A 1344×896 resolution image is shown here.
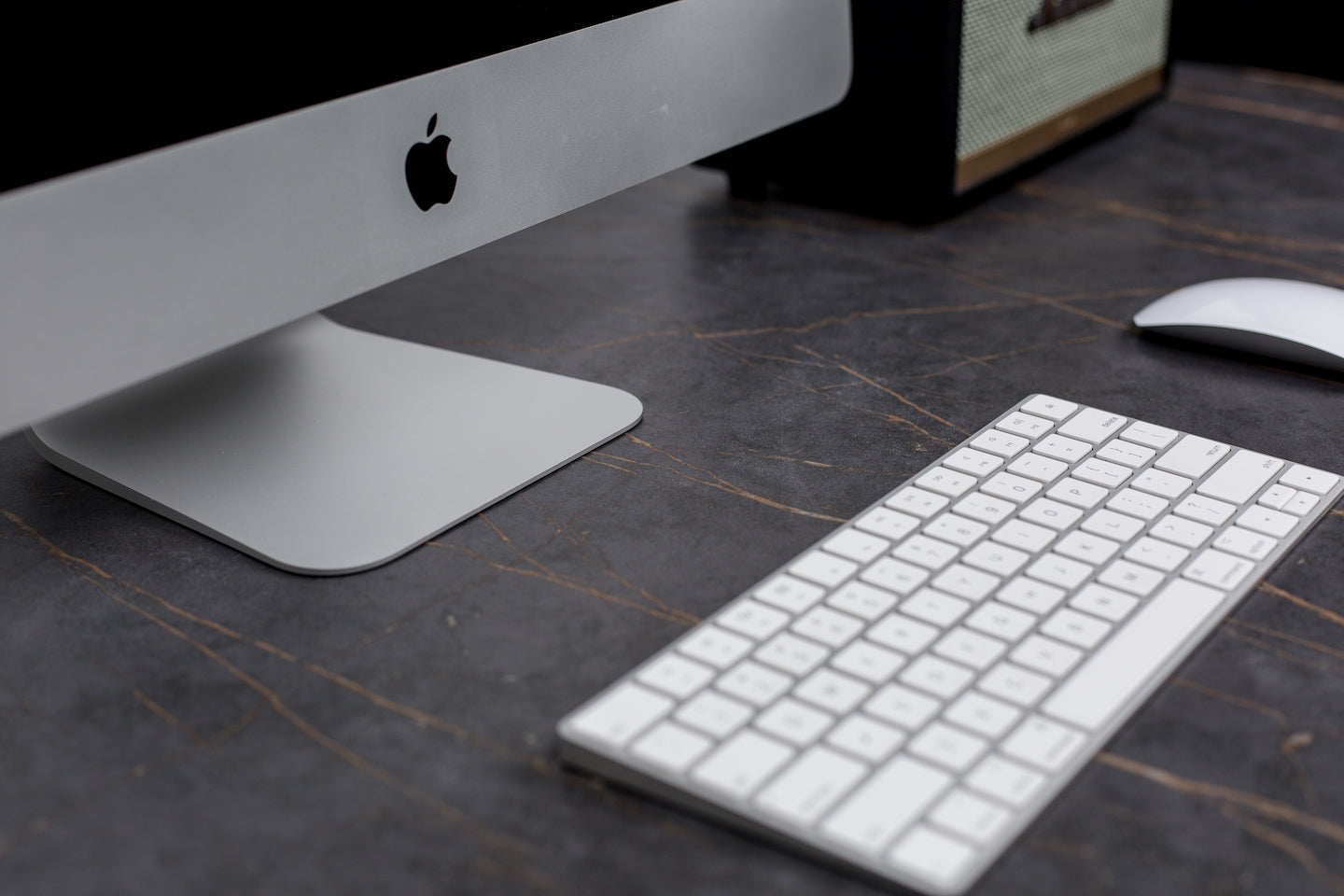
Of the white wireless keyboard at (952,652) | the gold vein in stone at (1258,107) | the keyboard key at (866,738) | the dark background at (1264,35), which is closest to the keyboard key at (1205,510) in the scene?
the white wireless keyboard at (952,652)

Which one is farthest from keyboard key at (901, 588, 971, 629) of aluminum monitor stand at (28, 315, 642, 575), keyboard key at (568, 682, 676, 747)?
aluminum monitor stand at (28, 315, 642, 575)

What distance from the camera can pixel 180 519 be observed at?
1.80 feet

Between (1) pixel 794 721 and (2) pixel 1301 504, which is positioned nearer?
(1) pixel 794 721

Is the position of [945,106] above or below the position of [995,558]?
above

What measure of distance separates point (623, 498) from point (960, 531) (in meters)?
0.16

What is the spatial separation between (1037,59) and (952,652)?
26.7 inches

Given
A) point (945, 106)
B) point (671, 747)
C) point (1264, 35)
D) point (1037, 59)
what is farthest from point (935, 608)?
point (1264, 35)

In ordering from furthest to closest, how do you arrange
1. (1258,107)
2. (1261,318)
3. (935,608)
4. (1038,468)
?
(1258,107) < (1261,318) < (1038,468) < (935,608)

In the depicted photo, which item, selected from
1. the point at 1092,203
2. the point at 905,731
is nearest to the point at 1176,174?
the point at 1092,203

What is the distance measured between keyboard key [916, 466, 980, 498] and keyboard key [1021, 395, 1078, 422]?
8 centimetres

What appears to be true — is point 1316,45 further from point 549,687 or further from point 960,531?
point 549,687

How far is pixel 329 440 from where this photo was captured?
0.60 meters

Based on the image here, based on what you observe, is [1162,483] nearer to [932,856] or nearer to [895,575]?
[895,575]

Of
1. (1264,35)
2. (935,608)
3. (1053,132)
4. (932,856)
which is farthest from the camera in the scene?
(1264,35)
